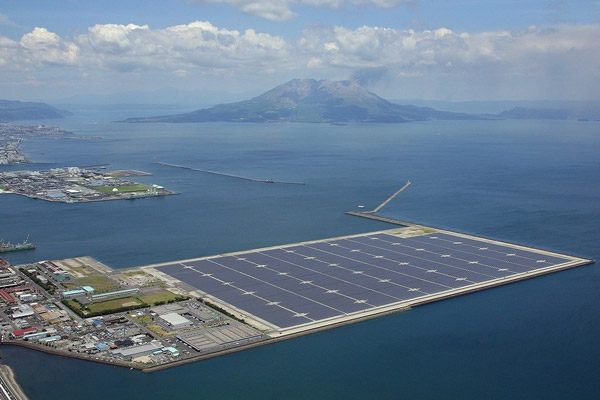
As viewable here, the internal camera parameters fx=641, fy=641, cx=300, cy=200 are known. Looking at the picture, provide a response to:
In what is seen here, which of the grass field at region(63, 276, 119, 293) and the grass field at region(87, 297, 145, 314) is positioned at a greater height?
the grass field at region(63, 276, 119, 293)

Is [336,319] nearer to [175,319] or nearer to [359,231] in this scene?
[175,319]

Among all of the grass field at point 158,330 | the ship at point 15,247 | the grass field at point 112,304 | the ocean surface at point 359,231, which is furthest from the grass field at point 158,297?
the ship at point 15,247

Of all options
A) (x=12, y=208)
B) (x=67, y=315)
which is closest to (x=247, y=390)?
(x=67, y=315)

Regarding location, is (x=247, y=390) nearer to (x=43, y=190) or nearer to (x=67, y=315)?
(x=67, y=315)

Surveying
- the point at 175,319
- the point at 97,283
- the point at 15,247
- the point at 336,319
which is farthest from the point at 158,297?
the point at 15,247

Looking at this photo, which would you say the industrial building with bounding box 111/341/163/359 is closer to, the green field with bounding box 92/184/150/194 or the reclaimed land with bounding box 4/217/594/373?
the reclaimed land with bounding box 4/217/594/373

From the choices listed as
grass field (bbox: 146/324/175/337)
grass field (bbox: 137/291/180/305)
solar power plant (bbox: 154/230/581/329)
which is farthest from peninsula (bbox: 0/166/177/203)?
grass field (bbox: 146/324/175/337)
